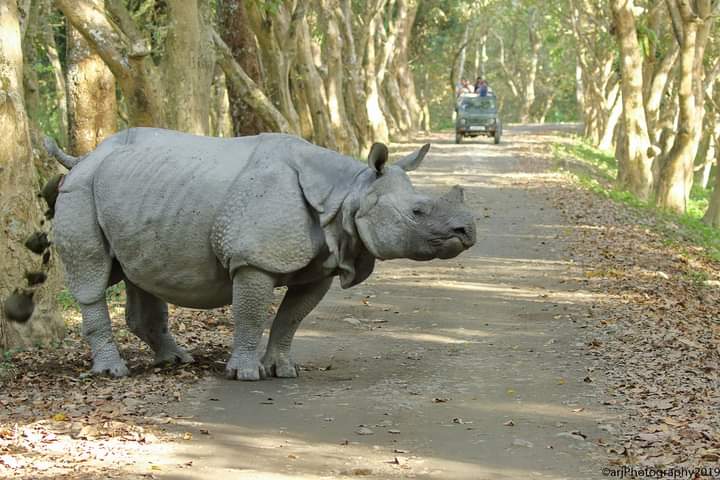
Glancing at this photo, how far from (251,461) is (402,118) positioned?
1950 inches

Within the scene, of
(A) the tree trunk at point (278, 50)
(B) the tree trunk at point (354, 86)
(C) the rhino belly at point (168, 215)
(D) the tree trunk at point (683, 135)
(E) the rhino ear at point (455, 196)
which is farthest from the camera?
(B) the tree trunk at point (354, 86)

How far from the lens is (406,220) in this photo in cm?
866

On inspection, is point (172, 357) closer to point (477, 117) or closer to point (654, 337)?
point (654, 337)

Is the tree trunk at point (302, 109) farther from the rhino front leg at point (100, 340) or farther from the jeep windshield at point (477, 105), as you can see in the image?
the rhino front leg at point (100, 340)

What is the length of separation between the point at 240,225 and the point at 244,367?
1133 mm

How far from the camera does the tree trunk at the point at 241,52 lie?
924 inches

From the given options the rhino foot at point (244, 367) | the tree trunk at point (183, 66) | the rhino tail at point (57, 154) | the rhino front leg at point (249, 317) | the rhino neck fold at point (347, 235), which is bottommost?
the rhino foot at point (244, 367)

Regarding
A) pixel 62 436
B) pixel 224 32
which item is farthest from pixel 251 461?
pixel 224 32

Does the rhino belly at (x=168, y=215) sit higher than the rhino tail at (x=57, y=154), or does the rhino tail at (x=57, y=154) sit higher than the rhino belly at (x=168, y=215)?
the rhino tail at (x=57, y=154)

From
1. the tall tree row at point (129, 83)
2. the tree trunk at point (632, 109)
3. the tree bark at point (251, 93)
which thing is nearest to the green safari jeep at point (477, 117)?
the tall tree row at point (129, 83)

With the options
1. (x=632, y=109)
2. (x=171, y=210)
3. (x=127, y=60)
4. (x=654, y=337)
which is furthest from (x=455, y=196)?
(x=632, y=109)

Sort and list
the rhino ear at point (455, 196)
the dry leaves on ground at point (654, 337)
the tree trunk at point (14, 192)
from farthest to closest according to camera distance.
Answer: the tree trunk at point (14, 192) → the rhino ear at point (455, 196) → the dry leaves on ground at point (654, 337)

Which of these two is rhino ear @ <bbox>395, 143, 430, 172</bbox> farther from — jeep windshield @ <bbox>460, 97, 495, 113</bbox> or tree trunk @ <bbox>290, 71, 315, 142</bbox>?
jeep windshield @ <bbox>460, 97, 495, 113</bbox>

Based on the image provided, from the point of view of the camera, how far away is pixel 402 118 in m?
55.8
